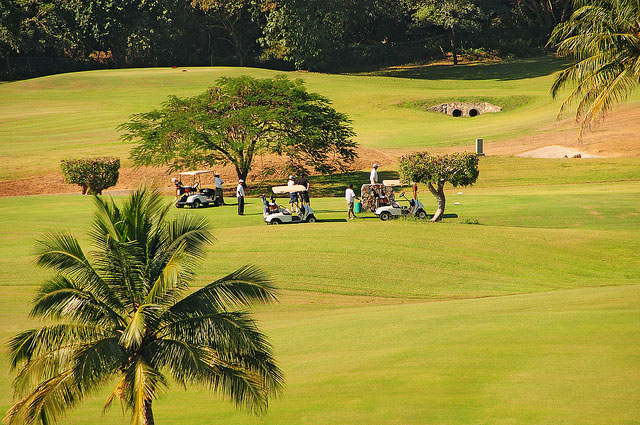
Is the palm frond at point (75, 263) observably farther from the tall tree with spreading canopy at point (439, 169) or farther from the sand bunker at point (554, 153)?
the sand bunker at point (554, 153)

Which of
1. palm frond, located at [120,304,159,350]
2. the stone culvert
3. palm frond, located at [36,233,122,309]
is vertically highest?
the stone culvert

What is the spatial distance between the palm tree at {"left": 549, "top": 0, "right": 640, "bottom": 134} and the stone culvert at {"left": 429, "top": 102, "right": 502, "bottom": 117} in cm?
4675

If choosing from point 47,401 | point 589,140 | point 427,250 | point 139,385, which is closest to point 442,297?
point 427,250

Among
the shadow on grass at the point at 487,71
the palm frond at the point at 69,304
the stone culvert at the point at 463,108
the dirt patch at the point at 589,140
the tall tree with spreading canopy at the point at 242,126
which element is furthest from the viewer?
the shadow on grass at the point at 487,71

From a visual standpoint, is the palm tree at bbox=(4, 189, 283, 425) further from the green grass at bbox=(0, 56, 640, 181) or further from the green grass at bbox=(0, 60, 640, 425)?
the green grass at bbox=(0, 56, 640, 181)

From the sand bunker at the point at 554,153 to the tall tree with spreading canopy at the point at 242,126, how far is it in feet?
42.9

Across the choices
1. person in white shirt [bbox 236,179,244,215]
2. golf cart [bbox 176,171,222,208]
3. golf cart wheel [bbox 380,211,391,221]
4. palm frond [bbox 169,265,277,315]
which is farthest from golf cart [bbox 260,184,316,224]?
palm frond [bbox 169,265,277,315]

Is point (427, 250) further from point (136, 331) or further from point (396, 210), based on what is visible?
point (136, 331)

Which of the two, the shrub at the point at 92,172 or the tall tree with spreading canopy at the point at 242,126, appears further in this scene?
the tall tree with spreading canopy at the point at 242,126

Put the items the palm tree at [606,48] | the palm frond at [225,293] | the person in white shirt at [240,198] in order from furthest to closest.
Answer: the person in white shirt at [240,198] < the palm tree at [606,48] < the palm frond at [225,293]

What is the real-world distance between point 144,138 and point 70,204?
9.37m

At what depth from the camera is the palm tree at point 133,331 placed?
964cm

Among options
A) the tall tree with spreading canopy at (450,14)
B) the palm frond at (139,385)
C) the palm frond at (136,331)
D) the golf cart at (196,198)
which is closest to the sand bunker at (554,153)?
the golf cart at (196,198)

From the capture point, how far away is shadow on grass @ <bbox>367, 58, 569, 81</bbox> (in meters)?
82.3
